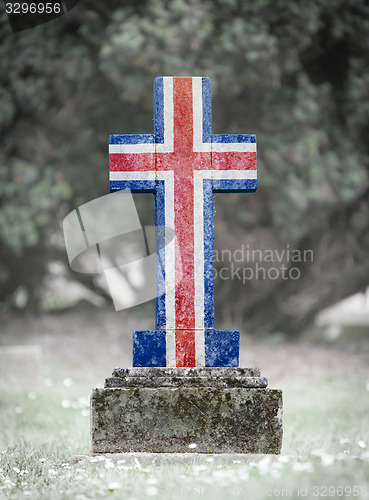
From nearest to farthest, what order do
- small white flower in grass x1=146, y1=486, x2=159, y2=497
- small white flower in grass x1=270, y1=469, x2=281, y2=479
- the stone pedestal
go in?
small white flower in grass x1=146, y1=486, x2=159, y2=497
small white flower in grass x1=270, y1=469, x2=281, y2=479
the stone pedestal

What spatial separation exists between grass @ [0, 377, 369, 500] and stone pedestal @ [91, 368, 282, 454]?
0.47 ft

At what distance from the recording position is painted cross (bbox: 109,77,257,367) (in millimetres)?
3383

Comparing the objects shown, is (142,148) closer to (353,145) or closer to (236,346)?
(236,346)

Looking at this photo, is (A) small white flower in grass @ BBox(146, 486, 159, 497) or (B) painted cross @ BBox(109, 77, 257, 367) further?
(B) painted cross @ BBox(109, 77, 257, 367)

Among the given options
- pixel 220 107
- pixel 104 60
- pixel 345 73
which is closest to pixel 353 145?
pixel 345 73

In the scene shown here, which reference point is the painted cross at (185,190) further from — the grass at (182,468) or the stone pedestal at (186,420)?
the grass at (182,468)

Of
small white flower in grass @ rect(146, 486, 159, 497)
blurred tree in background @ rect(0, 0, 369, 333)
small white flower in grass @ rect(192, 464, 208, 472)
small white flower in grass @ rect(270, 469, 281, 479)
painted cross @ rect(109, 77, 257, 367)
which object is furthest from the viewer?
blurred tree in background @ rect(0, 0, 369, 333)

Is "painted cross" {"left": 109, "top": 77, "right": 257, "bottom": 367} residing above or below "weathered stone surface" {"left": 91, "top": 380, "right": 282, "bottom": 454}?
above

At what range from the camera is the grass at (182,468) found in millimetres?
2463

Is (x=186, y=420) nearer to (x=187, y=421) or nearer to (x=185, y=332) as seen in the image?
(x=187, y=421)

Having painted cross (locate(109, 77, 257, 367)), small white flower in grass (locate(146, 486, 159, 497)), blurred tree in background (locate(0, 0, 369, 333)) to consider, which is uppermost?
blurred tree in background (locate(0, 0, 369, 333))

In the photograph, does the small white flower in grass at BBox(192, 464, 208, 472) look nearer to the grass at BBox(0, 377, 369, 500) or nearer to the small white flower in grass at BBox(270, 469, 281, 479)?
the grass at BBox(0, 377, 369, 500)

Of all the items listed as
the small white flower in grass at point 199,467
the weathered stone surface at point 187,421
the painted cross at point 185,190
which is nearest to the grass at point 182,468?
→ the small white flower in grass at point 199,467

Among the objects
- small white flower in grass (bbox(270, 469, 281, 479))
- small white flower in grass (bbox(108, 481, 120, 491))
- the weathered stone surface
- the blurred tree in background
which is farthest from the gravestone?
the blurred tree in background
